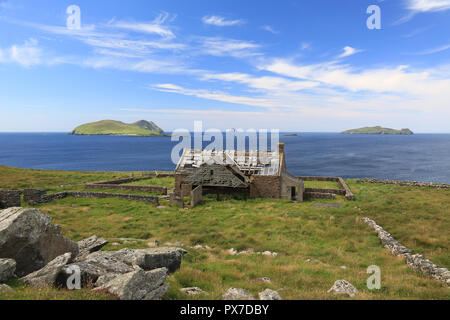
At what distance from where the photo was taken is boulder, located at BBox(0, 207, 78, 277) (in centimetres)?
794

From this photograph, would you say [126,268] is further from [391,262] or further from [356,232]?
[356,232]

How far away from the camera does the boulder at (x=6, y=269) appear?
6949 millimetres

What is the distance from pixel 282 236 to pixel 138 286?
12272mm

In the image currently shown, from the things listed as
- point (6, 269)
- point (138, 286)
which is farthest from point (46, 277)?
point (138, 286)

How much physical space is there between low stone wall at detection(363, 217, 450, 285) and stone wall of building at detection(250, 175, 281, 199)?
41.1 feet

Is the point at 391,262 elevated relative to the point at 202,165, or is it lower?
lower

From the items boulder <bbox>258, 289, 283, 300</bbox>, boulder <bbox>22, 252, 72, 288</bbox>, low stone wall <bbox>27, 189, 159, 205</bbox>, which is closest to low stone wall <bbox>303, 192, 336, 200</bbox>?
low stone wall <bbox>27, 189, 159, 205</bbox>

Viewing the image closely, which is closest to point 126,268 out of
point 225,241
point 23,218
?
point 23,218

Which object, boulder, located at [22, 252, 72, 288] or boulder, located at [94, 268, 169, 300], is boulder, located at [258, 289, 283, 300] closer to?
boulder, located at [94, 268, 169, 300]

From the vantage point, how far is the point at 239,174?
2945 centimetres

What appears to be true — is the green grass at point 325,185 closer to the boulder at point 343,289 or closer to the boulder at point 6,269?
the boulder at point 343,289

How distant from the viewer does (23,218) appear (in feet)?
27.4

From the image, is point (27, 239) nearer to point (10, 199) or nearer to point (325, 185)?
point (10, 199)
